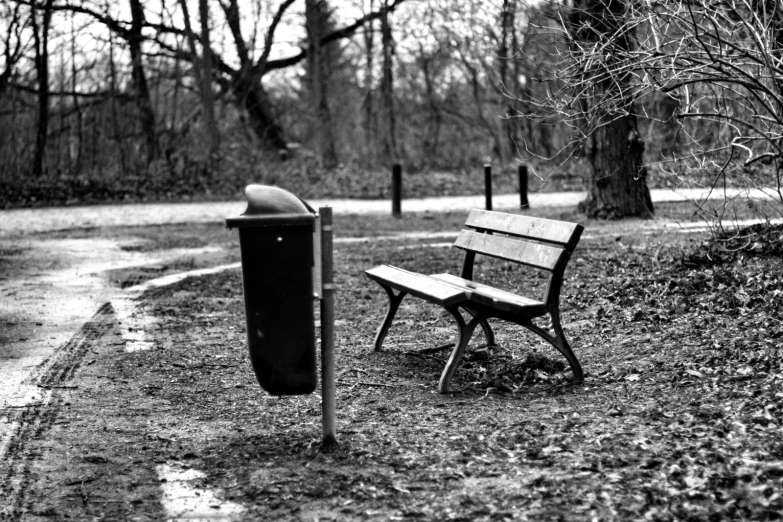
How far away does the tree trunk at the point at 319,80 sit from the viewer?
2536cm

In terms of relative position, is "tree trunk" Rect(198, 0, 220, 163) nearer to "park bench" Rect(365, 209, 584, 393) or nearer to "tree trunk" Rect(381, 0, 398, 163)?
"tree trunk" Rect(381, 0, 398, 163)

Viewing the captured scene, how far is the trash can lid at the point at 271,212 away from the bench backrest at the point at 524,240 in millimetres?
1696

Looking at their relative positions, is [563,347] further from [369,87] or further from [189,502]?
[369,87]

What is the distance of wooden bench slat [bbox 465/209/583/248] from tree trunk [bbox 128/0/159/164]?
16.7 meters

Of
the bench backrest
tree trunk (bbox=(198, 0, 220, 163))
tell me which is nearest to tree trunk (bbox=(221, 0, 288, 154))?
tree trunk (bbox=(198, 0, 220, 163))

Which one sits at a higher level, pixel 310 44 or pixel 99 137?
pixel 310 44

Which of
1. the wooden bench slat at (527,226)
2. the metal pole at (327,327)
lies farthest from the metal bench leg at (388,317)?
the metal pole at (327,327)

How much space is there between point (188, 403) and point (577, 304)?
376 centimetres

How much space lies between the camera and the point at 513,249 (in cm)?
593

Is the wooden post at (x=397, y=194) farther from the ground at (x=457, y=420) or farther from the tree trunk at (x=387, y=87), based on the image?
the tree trunk at (x=387, y=87)

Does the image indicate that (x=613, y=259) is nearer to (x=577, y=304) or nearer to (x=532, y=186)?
(x=577, y=304)

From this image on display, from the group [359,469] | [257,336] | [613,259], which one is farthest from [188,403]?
[613,259]

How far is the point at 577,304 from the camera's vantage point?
7832 millimetres

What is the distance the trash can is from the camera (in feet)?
13.5
